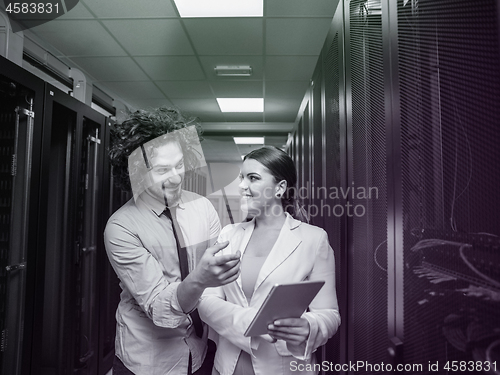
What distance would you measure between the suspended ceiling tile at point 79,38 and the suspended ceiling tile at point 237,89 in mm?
1255

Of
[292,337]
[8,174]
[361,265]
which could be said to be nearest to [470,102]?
[361,265]

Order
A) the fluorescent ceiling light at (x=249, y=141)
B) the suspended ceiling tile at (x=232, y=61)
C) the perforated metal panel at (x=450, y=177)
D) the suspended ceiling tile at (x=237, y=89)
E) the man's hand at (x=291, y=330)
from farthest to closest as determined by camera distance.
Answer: the fluorescent ceiling light at (x=249, y=141) < the suspended ceiling tile at (x=237, y=89) < the suspended ceiling tile at (x=232, y=61) < the man's hand at (x=291, y=330) < the perforated metal panel at (x=450, y=177)

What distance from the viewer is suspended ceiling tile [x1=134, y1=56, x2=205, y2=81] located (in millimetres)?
3595

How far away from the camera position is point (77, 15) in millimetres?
2812

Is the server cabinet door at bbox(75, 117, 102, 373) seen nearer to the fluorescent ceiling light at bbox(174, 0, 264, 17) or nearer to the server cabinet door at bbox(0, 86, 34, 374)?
the server cabinet door at bbox(0, 86, 34, 374)

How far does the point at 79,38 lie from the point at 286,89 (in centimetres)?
244

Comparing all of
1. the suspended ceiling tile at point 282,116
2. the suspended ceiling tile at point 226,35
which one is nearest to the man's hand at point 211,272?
the suspended ceiling tile at point 226,35

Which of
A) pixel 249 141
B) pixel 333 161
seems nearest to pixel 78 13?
pixel 333 161

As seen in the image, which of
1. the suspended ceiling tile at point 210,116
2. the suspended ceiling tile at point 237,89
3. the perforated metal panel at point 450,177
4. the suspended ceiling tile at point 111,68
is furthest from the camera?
the suspended ceiling tile at point 210,116

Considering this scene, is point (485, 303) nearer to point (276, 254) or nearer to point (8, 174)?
point (276, 254)

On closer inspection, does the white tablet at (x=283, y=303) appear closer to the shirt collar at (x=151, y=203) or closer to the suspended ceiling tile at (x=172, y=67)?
the shirt collar at (x=151, y=203)

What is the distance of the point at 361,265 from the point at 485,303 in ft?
1.66

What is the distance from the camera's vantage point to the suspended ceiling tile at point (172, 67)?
3595 mm

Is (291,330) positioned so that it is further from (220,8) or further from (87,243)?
(220,8)
